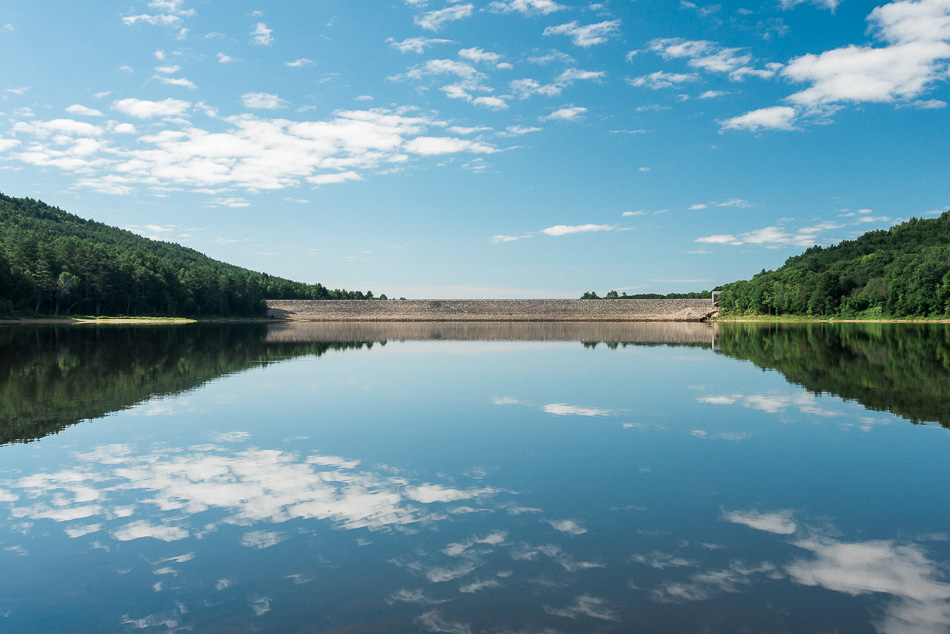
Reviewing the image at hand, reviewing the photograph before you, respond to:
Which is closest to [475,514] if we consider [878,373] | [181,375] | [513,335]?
[181,375]

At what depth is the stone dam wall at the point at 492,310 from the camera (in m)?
120

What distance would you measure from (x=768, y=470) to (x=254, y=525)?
266 inches

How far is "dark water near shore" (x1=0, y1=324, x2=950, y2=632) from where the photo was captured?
15.0ft

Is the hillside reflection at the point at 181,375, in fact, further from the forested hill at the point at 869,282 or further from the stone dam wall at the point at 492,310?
the stone dam wall at the point at 492,310

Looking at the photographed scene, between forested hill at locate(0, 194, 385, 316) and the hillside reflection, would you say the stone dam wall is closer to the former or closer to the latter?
forested hill at locate(0, 194, 385, 316)

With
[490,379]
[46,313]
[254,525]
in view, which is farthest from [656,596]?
[46,313]

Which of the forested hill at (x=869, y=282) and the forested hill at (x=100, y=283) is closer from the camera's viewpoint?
the forested hill at (x=869, y=282)

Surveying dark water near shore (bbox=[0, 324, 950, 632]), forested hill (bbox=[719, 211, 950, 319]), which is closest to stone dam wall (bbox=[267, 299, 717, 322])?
forested hill (bbox=[719, 211, 950, 319])

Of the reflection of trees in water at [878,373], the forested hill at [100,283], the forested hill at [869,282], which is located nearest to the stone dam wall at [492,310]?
the forested hill at [100,283]

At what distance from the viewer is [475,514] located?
6.45 meters

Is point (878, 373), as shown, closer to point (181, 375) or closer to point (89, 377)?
point (181, 375)

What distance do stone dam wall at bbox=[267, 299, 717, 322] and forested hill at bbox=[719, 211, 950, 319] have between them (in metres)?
12.6

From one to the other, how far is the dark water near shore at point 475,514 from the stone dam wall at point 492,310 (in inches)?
4251

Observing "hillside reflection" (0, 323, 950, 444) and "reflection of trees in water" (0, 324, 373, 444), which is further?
"hillside reflection" (0, 323, 950, 444)
